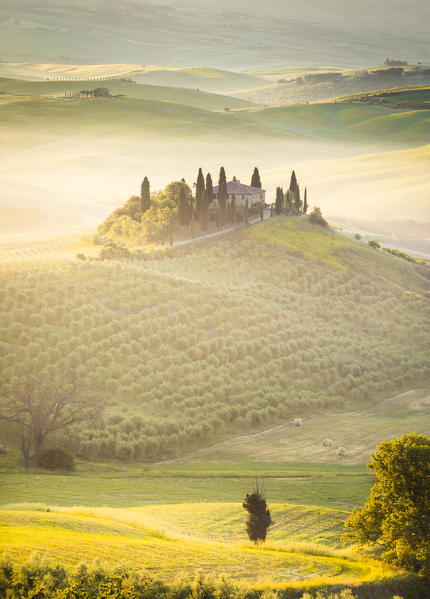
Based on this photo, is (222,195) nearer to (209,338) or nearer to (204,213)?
(204,213)

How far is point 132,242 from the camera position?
93.8 m

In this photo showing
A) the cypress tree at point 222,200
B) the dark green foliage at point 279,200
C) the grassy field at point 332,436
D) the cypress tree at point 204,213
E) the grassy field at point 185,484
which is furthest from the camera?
the dark green foliage at point 279,200

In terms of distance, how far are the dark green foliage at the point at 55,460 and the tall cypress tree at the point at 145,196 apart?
61.4 meters

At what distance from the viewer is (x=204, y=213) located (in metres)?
97.1

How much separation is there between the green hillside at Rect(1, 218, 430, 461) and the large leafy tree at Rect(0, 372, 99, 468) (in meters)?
1.51

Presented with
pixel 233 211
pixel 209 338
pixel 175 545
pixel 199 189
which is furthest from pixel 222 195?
pixel 175 545

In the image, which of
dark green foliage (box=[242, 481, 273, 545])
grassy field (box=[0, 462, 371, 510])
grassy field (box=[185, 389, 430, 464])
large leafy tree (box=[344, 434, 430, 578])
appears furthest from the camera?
grassy field (box=[185, 389, 430, 464])

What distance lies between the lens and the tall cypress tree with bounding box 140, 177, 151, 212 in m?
96.1

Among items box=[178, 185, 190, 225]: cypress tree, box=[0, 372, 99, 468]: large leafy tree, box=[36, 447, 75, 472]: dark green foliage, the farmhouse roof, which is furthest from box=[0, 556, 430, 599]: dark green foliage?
the farmhouse roof

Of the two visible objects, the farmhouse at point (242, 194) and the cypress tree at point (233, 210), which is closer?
the cypress tree at point (233, 210)

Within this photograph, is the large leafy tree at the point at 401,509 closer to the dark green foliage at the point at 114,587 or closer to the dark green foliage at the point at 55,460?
the dark green foliage at the point at 114,587

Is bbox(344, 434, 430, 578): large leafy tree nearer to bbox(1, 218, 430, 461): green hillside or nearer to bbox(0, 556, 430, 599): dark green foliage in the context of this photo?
bbox(0, 556, 430, 599): dark green foliage

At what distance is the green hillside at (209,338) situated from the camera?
52688 millimetres

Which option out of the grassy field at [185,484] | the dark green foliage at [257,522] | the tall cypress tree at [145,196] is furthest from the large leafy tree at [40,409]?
the tall cypress tree at [145,196]
